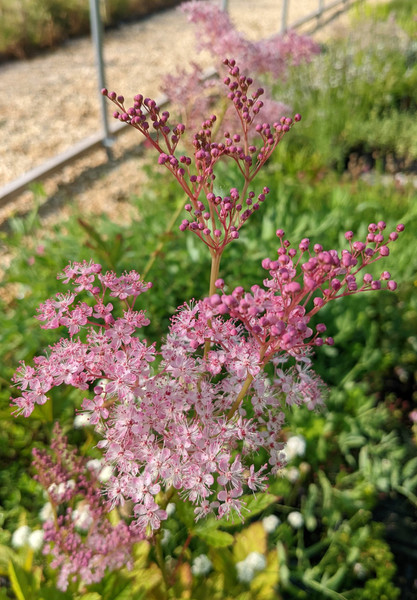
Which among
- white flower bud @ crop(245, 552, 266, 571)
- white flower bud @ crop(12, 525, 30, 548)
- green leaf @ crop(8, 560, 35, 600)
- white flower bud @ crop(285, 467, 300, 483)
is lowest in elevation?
white flower bud @ crop(285, 467, 300, 483)

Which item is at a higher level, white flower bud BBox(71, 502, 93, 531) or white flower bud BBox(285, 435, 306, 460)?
white flower bud BBox(71, 502, 93, 531)

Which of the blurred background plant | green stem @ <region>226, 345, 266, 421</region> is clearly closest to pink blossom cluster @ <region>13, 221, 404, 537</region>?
green stem @ <region>226, 345, 266, 421</region>

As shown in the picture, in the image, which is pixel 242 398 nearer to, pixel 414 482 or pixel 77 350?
pixel 77 350

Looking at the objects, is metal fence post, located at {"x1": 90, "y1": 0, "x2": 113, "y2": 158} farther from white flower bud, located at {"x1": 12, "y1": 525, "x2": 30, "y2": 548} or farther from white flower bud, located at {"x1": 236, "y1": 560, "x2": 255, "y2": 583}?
white flower bud, located at {"x1": 236, "y1": 560, "x2": 255, "y2": 583}

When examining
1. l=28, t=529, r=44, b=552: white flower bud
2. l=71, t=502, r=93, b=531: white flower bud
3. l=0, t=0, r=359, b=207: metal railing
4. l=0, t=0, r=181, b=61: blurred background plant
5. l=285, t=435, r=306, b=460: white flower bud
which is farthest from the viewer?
l=0, t=0, r=181, b=61: blurred background plant

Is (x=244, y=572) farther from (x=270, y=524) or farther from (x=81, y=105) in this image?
(x=81, y=105)

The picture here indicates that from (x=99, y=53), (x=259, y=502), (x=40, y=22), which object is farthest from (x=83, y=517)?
(x=40, y=22)

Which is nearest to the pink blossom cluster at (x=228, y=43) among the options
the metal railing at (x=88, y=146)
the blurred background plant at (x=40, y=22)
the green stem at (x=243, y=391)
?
the green stem at (x=243, y=391)
